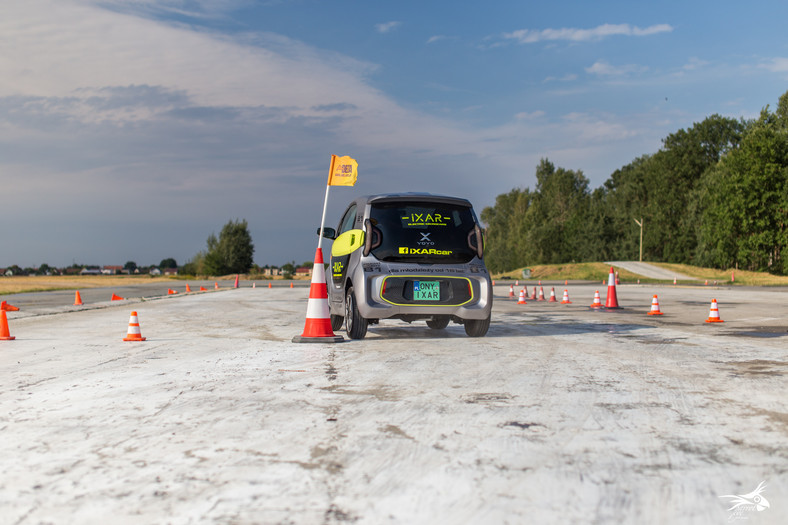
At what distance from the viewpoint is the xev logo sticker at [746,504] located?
308 cm

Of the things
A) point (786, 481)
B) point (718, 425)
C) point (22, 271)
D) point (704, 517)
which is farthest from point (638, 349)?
point (22, 271)

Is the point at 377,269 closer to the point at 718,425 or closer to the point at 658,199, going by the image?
the point at 718,425

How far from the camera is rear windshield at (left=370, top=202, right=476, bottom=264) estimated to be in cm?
1006

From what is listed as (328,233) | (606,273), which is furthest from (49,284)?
(606,273)

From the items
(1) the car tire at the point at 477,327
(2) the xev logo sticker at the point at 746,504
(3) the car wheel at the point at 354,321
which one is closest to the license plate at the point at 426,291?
(3) the car wheel at the point at 354,321

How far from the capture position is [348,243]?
10.6 meters

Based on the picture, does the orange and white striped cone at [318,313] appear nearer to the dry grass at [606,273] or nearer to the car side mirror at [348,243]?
the car side mirror at [348,243]

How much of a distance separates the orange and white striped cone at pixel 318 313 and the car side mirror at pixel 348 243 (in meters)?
0.55

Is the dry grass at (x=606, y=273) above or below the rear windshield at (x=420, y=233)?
below

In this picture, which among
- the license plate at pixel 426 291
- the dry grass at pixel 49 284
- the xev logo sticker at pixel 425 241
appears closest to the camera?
the license plate at pixel 426 291

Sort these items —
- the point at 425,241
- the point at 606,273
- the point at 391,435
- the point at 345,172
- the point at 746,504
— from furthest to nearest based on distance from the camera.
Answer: the point at 606,273
the point at 345,172
the point at 425,241
the point at 391,435
the point at 746,504

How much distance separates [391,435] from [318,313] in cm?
578

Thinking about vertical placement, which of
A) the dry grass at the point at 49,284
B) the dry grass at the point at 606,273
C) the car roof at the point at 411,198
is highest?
the car roof at the point at 411,198

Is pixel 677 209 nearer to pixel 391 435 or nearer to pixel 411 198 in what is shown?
pixel 411 198
